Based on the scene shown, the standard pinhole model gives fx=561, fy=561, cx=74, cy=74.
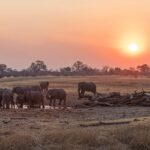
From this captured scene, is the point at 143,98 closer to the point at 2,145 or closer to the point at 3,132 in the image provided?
the point at 3,132

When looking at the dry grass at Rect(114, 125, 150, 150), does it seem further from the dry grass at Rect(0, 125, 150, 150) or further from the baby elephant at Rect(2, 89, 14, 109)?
the baby elephant at Rect(2, 89, 14, 109)

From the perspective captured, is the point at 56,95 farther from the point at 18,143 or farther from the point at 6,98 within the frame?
the point at 18,143

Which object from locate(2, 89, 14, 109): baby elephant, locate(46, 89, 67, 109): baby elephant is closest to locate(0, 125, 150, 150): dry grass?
locate(2, 89, 14, 109): baby elephant

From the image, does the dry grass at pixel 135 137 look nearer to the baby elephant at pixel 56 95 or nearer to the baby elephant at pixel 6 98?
the baby elephant at pixel 6 98

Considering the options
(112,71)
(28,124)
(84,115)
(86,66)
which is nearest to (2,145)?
(28,124)

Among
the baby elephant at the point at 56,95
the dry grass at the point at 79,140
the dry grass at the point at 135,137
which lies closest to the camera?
the dry grass at the point at 79,140

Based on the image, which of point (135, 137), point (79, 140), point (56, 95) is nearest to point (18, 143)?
point (79, 140)

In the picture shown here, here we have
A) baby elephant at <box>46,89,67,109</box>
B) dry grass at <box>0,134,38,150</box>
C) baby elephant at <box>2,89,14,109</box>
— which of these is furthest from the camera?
baby elephant at <box>46,89,67,109</box>

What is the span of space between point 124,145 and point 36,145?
3068 millimetres

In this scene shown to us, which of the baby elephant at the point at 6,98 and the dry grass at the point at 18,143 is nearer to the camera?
the dry grass at the point at 18,143

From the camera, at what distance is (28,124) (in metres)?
24.5

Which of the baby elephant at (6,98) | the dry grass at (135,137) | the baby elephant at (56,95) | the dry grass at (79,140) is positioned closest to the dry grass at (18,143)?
the dry grass at (79,140)

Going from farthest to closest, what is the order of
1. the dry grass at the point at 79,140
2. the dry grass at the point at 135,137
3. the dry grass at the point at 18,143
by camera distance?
the dry grass at the point at 135,137 < the dry grass at the point at 79,140 < the dry grass at the point at 18,143

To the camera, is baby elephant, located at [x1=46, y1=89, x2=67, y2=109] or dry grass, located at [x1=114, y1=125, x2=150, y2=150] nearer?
dry grass, located at [x1=114, y1=125, x2=150, y2=150]
